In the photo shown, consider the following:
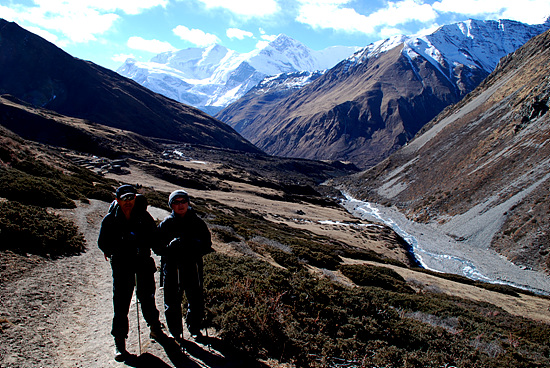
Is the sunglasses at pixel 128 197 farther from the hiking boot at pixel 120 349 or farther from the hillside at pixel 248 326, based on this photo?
the hillside at pixel 248 326

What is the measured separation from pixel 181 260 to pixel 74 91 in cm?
18341

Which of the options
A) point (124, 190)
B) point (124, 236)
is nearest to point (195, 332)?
point (124, 236)

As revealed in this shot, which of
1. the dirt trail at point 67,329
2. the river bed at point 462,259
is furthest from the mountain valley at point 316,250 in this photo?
the river bed at point 462,259

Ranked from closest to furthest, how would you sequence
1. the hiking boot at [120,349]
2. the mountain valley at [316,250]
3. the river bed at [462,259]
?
the hiking boot at [120,349] < the mountain valley at [316,250] < the river bed at [462,259]

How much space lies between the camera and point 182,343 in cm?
564

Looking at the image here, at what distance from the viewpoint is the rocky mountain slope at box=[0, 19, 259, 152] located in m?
147

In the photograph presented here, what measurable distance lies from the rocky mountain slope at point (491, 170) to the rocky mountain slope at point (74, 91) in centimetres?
10301

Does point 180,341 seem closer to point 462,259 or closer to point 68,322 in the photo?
point 68,322

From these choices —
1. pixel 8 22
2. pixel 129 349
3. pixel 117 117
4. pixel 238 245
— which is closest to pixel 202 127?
pixel 117 117

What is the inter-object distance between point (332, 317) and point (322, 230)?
120 feet

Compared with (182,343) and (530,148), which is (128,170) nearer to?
(182,343)

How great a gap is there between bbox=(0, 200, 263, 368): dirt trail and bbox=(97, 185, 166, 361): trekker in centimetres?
53

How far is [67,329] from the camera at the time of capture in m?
6.16

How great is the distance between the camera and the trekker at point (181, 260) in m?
5.61
